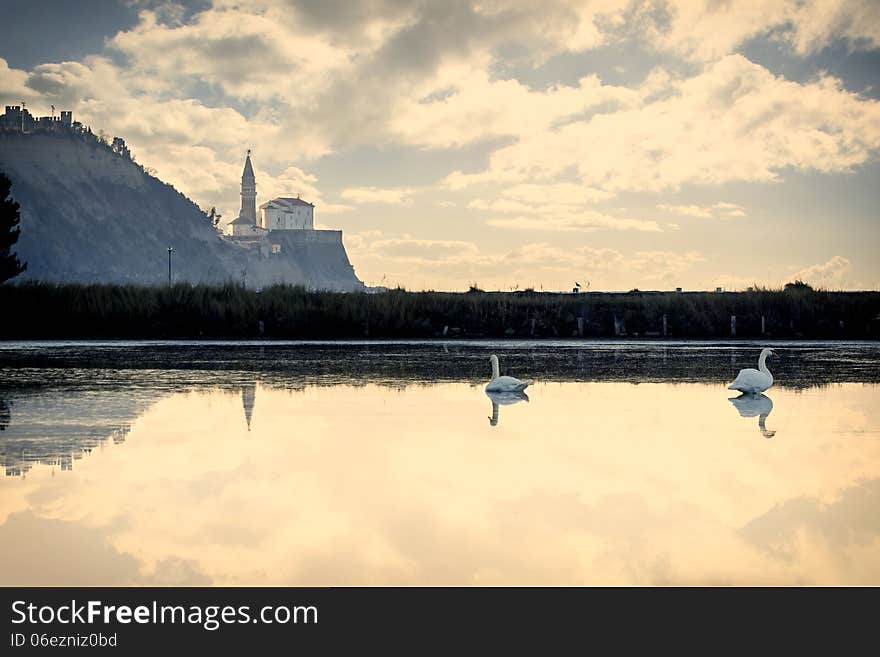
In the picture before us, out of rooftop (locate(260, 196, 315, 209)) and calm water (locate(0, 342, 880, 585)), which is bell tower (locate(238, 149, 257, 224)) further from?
calm water (locate(0, 342, 880, 585))

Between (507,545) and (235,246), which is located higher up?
(235,246)

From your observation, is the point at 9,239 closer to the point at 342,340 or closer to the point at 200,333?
the point at 200,333

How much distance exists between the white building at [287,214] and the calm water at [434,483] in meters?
163

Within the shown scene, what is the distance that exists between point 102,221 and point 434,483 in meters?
127

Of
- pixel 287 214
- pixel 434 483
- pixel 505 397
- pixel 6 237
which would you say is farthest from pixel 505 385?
pixel 287 214

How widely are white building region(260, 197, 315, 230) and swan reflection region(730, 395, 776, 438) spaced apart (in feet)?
534

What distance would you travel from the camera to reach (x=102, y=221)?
419ft

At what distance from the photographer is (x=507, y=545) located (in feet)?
20.6

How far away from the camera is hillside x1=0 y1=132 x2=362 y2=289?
119m

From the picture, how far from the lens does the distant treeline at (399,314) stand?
31.6 m

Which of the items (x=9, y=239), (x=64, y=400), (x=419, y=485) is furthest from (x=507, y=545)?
(x=9, y=239)

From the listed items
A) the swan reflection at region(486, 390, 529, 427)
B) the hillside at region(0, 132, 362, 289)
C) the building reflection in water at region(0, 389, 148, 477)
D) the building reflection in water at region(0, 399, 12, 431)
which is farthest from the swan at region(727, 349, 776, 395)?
the hillside at region(0, 132, 362, 289)
